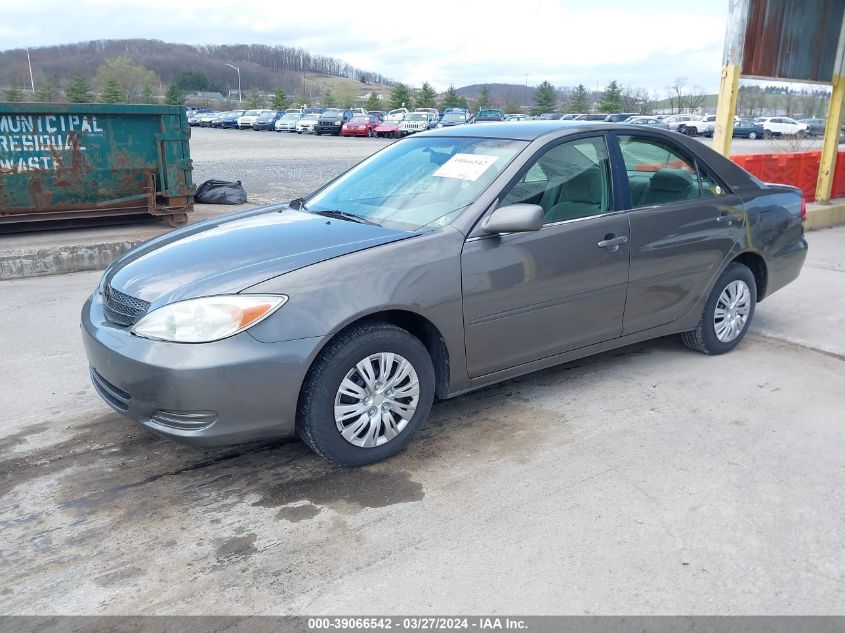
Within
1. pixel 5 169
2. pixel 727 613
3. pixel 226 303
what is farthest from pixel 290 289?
pixel 5 169

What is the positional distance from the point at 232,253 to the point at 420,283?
3.01 feet

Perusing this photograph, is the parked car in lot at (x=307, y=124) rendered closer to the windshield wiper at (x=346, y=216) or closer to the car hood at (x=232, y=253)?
the windshield wiper at (x=346, y=216)

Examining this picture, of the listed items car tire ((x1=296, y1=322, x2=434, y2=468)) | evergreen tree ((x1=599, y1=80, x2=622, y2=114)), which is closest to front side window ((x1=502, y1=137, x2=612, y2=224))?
car tire ((x1=296, y1=322, x2=434, y2=468))

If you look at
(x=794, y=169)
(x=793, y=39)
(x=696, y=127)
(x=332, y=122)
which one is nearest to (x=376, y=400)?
(x=793, y=39)

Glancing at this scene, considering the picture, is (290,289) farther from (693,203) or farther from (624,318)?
(693,203)

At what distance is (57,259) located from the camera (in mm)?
7719

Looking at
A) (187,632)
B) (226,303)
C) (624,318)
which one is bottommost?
(187,632)

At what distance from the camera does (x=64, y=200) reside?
28.8 feet

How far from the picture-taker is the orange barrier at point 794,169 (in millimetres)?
→ 11172

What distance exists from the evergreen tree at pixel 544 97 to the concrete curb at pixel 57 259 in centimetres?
7133

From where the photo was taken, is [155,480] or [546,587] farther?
[155,480]

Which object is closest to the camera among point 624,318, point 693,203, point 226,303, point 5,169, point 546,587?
point 546,587

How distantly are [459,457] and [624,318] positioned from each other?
1.49 metres

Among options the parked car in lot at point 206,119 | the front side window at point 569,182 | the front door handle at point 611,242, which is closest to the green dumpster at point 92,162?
the front side window at point 569,182
